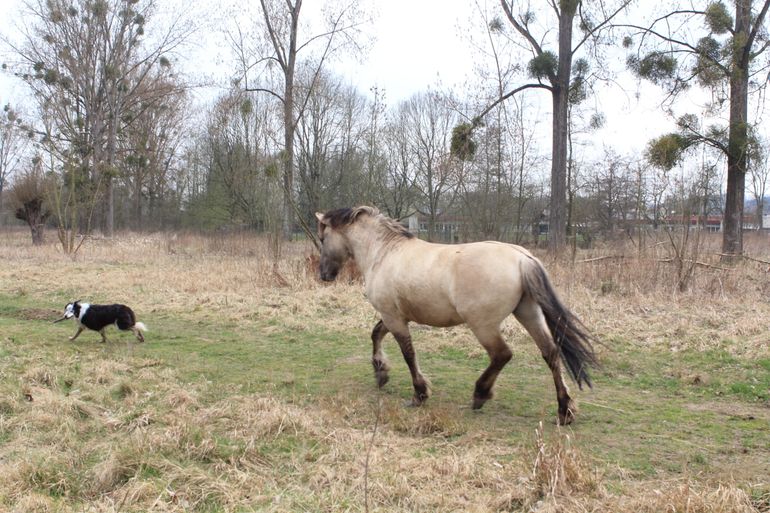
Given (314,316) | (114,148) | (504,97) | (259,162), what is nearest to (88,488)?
(314,316)

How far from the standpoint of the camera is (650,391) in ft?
19.9

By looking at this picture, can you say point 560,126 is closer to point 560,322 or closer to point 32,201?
point 560,322

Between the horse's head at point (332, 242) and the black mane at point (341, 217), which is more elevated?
the black mane at point (341, 217)

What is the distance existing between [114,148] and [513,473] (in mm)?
37432

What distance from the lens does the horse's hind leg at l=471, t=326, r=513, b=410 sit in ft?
16.6

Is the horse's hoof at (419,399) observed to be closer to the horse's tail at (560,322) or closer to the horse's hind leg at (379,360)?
the horse's hind leg at (379,360)

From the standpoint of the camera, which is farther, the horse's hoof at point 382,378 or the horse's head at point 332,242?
the horse's head at point 332,242

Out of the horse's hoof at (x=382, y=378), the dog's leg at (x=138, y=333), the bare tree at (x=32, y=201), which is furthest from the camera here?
the bare tree at (x=32, y=201)

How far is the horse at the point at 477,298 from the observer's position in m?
4.94

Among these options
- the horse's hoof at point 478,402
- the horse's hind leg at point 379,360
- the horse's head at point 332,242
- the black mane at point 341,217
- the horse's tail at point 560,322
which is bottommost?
the horse's hoof at point 478,402

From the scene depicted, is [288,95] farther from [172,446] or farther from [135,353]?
[172,446]

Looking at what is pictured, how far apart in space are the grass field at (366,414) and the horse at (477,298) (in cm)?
47

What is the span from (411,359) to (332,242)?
160 cm

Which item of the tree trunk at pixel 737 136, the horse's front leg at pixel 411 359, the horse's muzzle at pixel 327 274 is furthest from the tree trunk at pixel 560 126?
the horse's front leg at pixel 411 359
